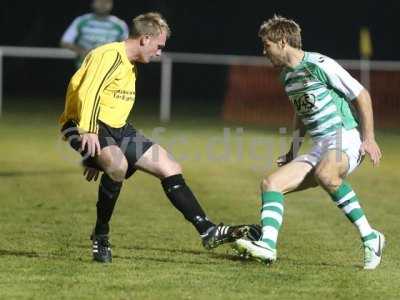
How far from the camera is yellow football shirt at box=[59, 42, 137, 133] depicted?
7.21m

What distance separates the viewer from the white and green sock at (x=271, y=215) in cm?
728

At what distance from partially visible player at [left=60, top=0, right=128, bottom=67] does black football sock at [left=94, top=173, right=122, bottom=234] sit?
20.9 ft

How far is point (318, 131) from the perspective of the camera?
295 inches

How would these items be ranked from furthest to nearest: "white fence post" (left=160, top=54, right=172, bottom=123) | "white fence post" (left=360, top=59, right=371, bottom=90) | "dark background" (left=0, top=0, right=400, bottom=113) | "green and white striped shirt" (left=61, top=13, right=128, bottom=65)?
"dark background" (left=0, top=0, right=400, bottom=113)
"white fence post" (left=160, top=54, right=172, bottom=123)
"white fence post" (left=360, top=59, right=371, bottom=90)
"green and white striped shirt" (left=61, top=13, right=128, bottom=65)

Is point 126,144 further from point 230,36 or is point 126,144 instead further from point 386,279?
point 230,36

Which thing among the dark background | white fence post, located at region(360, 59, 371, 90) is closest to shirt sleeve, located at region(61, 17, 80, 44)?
white fence post, located at region(360, 59, 371, 90)

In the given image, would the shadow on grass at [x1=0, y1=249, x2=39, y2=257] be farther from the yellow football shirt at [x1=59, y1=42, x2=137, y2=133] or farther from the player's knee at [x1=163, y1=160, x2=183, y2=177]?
the player's knee at [x1=163, y1=160, x2=183, y2=177]

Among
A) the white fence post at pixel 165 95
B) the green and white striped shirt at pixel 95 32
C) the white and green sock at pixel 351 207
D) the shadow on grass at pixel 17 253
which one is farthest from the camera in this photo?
the white fence post at pixel 165 95

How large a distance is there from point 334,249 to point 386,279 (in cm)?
131

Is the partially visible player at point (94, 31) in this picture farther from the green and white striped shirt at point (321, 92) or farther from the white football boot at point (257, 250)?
the white football boot at point (257, 250)

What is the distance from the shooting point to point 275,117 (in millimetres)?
24203

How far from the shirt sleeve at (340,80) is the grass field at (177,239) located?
1.17 metres

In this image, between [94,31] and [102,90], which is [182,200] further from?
[94,31]

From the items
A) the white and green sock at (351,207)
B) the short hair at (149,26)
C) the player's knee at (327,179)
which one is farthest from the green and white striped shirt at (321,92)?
the short hair at (149,26)
